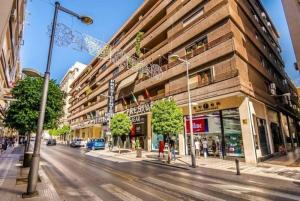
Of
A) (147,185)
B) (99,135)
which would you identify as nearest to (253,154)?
(147,185)

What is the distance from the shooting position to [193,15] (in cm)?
2295

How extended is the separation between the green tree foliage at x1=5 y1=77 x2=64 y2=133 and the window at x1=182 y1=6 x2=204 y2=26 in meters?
16.3

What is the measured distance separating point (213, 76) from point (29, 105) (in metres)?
15.2

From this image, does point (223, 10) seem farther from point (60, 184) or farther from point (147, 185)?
point (60, 184)

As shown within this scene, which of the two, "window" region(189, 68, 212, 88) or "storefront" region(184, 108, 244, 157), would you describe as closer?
"storefront" region(184, 108, 244, 157)

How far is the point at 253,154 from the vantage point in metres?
16.1

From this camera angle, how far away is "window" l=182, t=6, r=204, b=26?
22141mm

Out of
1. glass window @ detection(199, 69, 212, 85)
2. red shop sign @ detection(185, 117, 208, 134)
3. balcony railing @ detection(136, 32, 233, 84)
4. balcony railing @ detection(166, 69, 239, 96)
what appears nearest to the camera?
balcony railing @ detection(166, 69, 239, 96)

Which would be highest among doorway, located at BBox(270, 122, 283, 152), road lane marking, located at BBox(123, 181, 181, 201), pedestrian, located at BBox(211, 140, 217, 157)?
doorway, located at BBox(270, 122, 283, 152)

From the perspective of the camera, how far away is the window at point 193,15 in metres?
22.1

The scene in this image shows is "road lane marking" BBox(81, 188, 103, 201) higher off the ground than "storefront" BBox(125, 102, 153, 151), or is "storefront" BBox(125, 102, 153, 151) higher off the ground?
"storefront" BBox(125, 102, 153, 151)

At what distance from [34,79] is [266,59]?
85.8ft

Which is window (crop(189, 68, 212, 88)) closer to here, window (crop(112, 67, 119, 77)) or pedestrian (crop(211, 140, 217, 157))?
pedestrian (crop(211, 140, 217, 157))

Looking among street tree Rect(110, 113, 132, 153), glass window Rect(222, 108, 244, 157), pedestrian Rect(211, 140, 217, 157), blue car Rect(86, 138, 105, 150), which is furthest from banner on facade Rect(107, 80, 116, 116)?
glass window Rect(222, 108, 244, 157)
